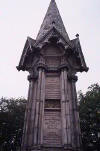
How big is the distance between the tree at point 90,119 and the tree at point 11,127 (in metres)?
10.1

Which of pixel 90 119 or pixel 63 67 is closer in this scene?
pixel 63 67

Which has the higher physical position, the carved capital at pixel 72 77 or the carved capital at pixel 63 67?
the carved capital at pixel 63 67

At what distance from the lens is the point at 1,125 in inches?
1314

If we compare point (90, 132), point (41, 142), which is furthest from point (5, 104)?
point (41, 142)

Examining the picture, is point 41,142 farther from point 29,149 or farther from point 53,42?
point 53,42

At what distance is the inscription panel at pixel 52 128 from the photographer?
8.72 meters

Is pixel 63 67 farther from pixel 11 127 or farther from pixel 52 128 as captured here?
pixel 11 127

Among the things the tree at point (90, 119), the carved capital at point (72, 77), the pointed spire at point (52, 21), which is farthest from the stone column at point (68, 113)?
the tree at point (90, 119)

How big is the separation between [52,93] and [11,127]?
25327mm

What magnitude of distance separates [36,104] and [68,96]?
1.65m

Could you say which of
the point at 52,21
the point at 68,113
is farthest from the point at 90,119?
the point at 68,113

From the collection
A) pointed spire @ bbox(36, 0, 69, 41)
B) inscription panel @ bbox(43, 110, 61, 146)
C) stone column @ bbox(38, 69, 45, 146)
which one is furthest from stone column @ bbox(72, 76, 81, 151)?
pointed spire @ bbox(36, 0, 69, 41)

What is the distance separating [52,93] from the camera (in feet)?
33.5

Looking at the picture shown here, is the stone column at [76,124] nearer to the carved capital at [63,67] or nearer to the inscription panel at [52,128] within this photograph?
the inscription panel at [52,128]
